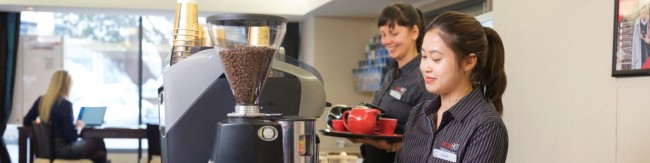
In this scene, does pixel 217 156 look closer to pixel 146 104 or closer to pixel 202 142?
pixel 202 142

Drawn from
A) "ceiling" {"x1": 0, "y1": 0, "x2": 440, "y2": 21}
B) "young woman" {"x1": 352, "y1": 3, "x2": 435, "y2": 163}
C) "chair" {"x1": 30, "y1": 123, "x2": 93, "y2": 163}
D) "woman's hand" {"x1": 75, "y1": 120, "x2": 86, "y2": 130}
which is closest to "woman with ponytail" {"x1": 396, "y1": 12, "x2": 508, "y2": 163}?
"young woman" {"x1": 352, "y1": 3, "x2": 435, "y2": 163}

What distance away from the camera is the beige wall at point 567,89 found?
7.29 ft

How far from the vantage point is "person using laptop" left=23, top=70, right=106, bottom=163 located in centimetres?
525

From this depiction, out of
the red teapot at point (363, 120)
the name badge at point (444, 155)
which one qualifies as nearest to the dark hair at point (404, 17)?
the red teapot at point (363, 120)

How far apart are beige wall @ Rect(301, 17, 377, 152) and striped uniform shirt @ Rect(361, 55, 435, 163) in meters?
3.77

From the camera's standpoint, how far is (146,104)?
7188 millimetres

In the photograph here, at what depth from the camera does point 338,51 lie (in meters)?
6.36

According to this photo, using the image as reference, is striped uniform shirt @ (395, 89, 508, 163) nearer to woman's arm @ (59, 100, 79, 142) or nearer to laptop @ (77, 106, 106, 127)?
woman's arm @ (59, 100, 79, 142)

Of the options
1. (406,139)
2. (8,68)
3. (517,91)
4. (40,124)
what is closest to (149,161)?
(40,124)

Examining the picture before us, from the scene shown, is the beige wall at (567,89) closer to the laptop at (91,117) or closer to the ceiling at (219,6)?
the ceiling at (219,6)

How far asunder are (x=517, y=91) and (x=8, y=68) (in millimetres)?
5515

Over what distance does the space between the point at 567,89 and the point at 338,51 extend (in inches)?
154

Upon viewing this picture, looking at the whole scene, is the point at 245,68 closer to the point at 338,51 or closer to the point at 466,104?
the point at 466,104

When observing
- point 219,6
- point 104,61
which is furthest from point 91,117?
point 104,61
